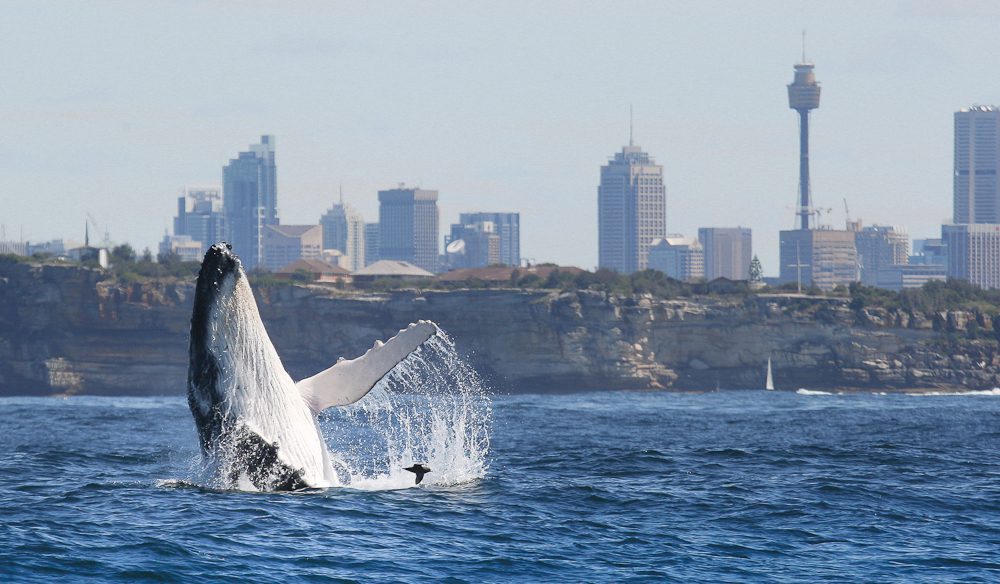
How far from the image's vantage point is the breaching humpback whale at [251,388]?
19.7 m

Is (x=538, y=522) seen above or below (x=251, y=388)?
below

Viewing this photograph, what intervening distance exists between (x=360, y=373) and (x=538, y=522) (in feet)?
10.6

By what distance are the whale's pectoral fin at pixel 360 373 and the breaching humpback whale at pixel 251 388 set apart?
0.01 metres

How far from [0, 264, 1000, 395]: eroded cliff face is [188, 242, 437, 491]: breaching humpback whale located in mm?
118943

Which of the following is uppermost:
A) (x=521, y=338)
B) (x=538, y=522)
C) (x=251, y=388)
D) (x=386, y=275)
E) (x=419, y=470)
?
(x=386, y=275)

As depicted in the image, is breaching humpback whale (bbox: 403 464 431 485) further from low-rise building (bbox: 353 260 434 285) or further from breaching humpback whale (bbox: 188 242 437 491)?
low-rise building (bbox: 353 260 434 285)

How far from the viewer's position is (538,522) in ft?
71.4

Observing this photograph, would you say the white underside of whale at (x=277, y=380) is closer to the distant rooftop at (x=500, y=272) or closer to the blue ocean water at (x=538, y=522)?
the blue ocean water at (x=538, y=522)

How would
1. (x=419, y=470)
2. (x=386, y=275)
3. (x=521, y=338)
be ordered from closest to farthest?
(x=419, y=470) → (x=521, y=338) → (x=386, y=275)

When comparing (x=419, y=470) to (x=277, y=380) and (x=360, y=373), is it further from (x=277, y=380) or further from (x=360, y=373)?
(x=277, y=380)

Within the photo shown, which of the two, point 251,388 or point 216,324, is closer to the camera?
point 216,324

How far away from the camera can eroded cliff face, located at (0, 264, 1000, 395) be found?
141875mm

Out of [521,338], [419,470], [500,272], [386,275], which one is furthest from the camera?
[386,275]

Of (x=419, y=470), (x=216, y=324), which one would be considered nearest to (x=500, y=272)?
(x=419, y=470)
